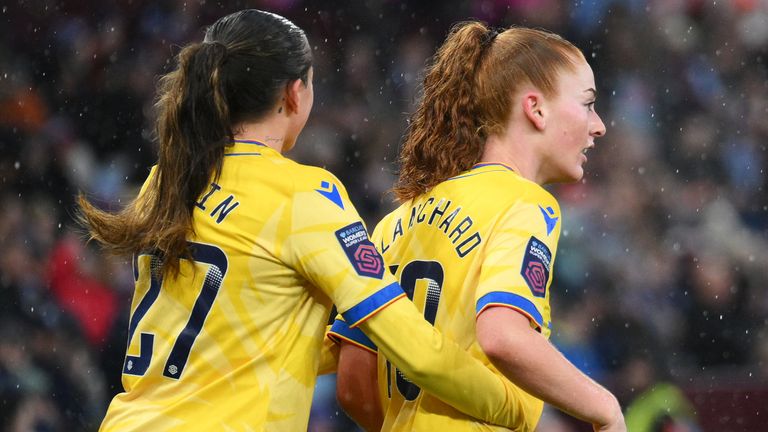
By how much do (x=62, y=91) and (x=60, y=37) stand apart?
11.9 inches

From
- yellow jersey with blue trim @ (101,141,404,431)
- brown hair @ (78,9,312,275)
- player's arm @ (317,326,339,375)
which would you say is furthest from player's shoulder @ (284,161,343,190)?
player's arm @ (317,326,339,375)

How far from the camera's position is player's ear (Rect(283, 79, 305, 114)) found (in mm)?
1857

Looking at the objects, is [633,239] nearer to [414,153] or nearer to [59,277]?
[59,277]

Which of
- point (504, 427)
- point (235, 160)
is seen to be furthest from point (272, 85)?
point (504, 427)

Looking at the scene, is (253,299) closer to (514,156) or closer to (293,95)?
(293,95)

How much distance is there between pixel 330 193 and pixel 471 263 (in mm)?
274

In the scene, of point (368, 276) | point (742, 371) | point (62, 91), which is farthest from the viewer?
point (62, 91)

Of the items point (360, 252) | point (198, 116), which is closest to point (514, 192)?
point (360, 252)

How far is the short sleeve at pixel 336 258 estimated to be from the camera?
1698mm

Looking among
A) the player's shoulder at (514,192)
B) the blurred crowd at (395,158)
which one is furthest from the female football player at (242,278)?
the blurred crowd at (395,158)

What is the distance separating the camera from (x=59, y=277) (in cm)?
567

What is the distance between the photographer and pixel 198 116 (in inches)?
70.9

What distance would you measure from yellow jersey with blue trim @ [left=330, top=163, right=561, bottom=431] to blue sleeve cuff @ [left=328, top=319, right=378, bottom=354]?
65mm

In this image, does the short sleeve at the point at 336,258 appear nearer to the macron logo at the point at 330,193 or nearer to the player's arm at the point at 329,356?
the macron logo at the point at 330,193
